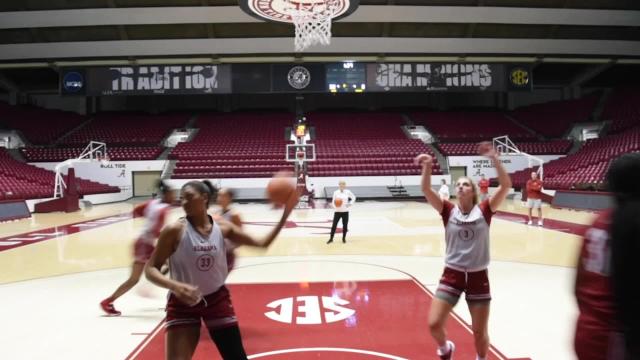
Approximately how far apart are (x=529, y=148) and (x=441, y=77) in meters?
6.99

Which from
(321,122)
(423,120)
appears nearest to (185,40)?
(321,122)

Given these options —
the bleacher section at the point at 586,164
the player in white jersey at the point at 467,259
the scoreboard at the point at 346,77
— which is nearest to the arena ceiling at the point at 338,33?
the scoreboard at the point at 346,77

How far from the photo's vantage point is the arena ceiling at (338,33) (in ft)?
78.4

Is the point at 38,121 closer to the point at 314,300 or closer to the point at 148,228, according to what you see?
the point at 148,228

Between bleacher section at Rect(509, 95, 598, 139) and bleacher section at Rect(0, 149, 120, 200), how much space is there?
2754 cm

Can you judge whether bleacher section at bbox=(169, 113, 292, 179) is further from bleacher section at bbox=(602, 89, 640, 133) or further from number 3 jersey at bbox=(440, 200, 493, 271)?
number 3 jersey at bbox=(440, 200, 493, 271)

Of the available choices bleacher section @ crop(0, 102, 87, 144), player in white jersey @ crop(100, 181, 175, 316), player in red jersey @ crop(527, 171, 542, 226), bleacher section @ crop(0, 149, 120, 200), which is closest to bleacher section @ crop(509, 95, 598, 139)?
player in red jersey @ crop(527, 171, 542, 226)

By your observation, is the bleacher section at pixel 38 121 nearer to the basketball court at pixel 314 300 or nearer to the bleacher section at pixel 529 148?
the basketball court at pixel 314 300

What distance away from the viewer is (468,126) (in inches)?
1203

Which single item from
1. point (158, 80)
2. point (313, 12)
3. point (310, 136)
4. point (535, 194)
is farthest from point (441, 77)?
point (158, 80)

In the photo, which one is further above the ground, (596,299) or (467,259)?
(596,299)

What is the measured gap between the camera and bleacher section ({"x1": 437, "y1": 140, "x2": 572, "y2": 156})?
2677 centimetres

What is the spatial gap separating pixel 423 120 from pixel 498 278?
26.6 meters

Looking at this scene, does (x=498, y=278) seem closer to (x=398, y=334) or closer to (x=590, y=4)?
(x=398, y=334)
